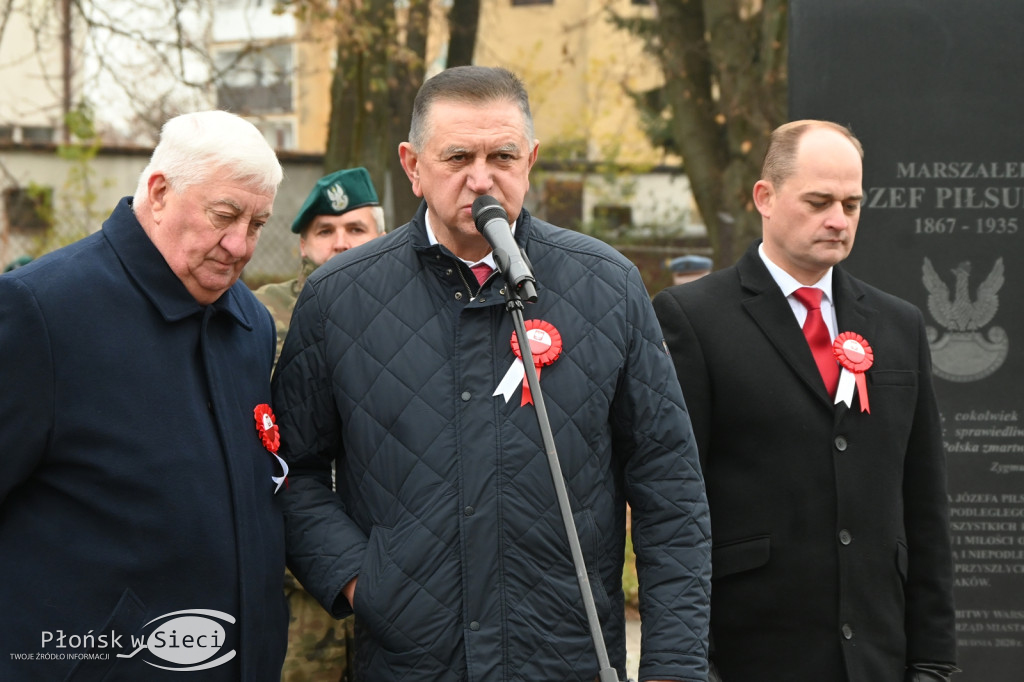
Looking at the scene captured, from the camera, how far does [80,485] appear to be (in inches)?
108

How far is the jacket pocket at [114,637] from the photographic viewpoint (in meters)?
2.74

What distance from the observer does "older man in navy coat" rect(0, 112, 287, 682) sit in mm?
2725

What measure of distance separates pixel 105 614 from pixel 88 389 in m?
0.48

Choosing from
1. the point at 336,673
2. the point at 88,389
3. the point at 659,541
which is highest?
the point at 88,389

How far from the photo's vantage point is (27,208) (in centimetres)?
1809

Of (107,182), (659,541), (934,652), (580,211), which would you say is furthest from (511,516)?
(580,211)

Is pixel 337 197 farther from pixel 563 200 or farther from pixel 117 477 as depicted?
pixel 563 200

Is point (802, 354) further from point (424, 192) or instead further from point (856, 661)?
point (424, 192)

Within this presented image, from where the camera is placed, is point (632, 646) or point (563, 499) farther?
point (632, 646)

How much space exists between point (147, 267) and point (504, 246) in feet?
2.68

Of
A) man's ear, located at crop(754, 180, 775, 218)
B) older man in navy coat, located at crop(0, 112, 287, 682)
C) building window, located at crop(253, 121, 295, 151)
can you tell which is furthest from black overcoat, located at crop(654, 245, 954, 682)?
building window, located at crop(253, 121, 295, 151)

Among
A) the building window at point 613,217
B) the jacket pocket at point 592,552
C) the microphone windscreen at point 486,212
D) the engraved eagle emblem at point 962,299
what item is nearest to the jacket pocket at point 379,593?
the jacket pocket at point 592,552
